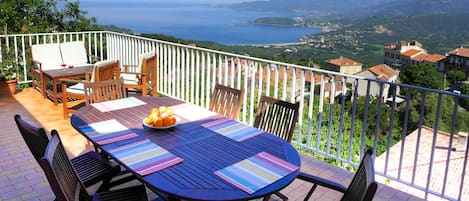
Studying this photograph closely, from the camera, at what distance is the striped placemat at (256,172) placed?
182cm

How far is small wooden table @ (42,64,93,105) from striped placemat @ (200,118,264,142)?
3.73 m

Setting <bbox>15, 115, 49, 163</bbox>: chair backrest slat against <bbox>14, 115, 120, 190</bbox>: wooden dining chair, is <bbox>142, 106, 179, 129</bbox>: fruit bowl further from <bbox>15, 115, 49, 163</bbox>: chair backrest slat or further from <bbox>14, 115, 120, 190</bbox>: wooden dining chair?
<bbox>15, 115, 49, 163</bbox>: chair backrest slat

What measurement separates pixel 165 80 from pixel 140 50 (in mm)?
926

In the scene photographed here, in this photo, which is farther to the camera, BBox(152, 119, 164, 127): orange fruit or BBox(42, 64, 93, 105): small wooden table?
BBox(42, 64, 93, 105): small wooden table

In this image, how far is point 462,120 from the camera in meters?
3.29

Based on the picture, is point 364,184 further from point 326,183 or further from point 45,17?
point 45,17

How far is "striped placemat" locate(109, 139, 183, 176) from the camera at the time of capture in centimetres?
197

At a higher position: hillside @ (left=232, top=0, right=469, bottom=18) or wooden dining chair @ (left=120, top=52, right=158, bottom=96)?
hillside @ (left=232, top=0, right=469, bottom=18)

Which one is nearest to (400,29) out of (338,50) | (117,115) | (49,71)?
(338,50)

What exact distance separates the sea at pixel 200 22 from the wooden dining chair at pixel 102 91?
71.0 feet

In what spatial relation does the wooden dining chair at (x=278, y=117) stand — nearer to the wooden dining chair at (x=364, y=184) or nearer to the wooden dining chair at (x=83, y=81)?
the wooden dining chair at (x=364, y=184)

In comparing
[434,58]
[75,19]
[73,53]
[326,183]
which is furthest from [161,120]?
[434,58]

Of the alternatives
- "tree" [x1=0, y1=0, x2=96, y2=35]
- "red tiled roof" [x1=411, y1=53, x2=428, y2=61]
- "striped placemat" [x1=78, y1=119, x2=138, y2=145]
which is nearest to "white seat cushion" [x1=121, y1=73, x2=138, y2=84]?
"striped placemat" [x1=78, y1=119, x2=138, y2=145]

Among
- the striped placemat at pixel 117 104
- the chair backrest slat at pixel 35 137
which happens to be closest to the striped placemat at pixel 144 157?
the chair backrest slat at pixel 35 137
